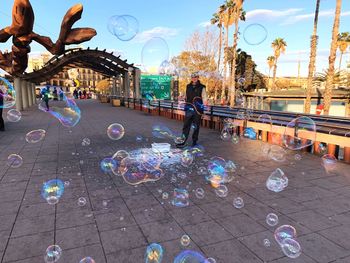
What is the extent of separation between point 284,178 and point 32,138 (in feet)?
27.6

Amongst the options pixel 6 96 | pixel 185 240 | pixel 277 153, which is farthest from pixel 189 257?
pixel 6 96

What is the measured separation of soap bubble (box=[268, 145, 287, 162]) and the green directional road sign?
26.0 m

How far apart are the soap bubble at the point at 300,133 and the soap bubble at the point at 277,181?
2211 millimetres

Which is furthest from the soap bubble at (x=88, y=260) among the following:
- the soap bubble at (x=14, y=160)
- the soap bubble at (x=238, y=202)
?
the soap bubble at (x=14, y=160)

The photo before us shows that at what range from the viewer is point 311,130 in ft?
23.1

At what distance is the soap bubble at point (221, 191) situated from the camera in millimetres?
4283

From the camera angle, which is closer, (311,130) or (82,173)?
(82,173)

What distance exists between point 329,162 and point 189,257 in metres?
4.92

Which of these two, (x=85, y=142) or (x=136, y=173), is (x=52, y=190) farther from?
(x=85, y=142)

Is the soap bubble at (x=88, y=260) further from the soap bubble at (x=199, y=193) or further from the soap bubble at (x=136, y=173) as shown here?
the soap bubble at (x=136, y=173)

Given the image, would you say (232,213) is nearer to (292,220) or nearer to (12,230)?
(292,220)

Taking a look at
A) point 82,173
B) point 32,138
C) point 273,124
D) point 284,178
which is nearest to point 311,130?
point 273,124

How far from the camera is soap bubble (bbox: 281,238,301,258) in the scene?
271 cm

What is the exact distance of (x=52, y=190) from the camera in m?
4.53
